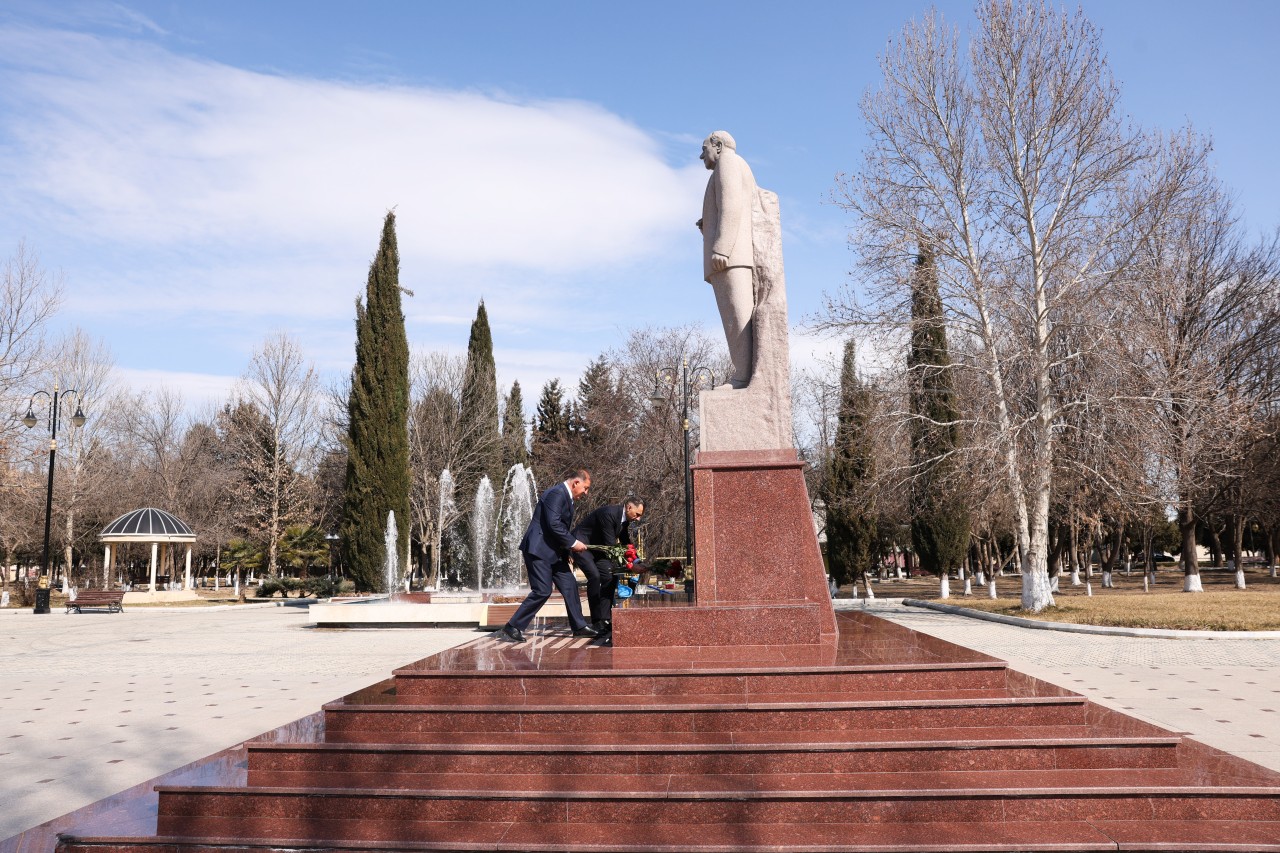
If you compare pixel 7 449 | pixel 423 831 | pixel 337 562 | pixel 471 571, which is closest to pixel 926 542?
pixel 471 571

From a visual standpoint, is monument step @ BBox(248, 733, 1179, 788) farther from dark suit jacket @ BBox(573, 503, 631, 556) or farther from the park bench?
the park bench

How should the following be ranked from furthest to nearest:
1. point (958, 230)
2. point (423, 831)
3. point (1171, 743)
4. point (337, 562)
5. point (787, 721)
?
point (337, 562) → point (958, 230) → point (787, 721) → point (1171, 743) → point (423, 831)

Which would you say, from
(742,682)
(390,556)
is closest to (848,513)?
(390,556)

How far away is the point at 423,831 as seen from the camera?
463 cm

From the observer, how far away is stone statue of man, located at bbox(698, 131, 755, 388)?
802cm

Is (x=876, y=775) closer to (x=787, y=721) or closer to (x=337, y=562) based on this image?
(x=787, y=721)

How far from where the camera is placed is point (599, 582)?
26.1 feet

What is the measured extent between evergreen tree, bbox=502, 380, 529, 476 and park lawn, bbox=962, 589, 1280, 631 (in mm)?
23614

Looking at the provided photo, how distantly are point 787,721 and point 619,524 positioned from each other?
2896 millimetres

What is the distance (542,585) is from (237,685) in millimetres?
5912

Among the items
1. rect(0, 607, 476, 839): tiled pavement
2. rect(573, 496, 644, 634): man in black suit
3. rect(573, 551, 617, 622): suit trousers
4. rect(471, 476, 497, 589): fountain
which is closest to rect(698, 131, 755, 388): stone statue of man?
rect(573, 496, 644, 634): man in black suit

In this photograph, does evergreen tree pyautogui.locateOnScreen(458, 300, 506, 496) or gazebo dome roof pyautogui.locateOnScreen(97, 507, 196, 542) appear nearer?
gazebo dome roof pyautogui.locateOnScreen(97, 507, 196, 542)

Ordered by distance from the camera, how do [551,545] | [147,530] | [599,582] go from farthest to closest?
[147,530] < [599,582] < [551,545]

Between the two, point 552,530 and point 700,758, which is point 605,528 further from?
point 700,758
